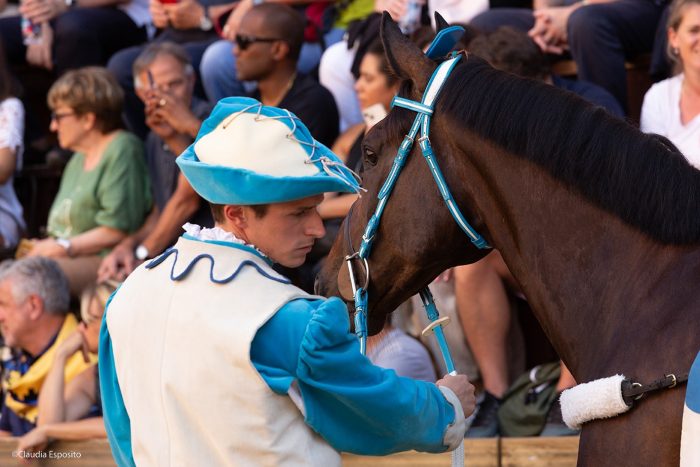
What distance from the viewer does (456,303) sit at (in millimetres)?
4852

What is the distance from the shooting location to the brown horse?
2258 mm

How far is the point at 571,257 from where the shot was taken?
8.06 ft

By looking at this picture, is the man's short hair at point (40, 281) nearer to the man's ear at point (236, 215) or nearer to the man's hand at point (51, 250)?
the man's hand at point (51, 250)

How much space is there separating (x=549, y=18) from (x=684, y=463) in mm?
3779

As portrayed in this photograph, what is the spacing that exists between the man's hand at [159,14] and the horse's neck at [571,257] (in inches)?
186

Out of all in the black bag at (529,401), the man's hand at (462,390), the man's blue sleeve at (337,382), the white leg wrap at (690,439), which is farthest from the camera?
the black bag at (529,401)

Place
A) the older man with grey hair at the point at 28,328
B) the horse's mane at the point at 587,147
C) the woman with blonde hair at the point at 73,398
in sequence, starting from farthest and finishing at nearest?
the older man with grey hair at the point at 28,328 < the woman with blonde hair at the point at 73,398 < the horse's mane at the point at 587,147

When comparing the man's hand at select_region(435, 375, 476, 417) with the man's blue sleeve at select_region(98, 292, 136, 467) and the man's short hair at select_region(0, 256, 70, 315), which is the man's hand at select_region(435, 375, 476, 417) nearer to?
the man's blue sleeve at select_region(98, 292, 136, 467)

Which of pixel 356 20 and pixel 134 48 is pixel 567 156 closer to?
pixel 356 20

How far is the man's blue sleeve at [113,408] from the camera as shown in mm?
2549

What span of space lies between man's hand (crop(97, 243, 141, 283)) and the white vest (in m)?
3.45

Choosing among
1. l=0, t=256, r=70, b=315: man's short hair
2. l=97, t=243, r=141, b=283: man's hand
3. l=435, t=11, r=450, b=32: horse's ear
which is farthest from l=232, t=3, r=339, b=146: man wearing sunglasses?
l=435, t=11, r=450, b=32: horse's ear

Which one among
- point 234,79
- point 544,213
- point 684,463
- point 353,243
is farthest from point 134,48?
point 684,463

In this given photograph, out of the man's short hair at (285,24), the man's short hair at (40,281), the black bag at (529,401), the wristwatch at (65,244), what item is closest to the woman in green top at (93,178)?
the wristwatch at (65,244)
